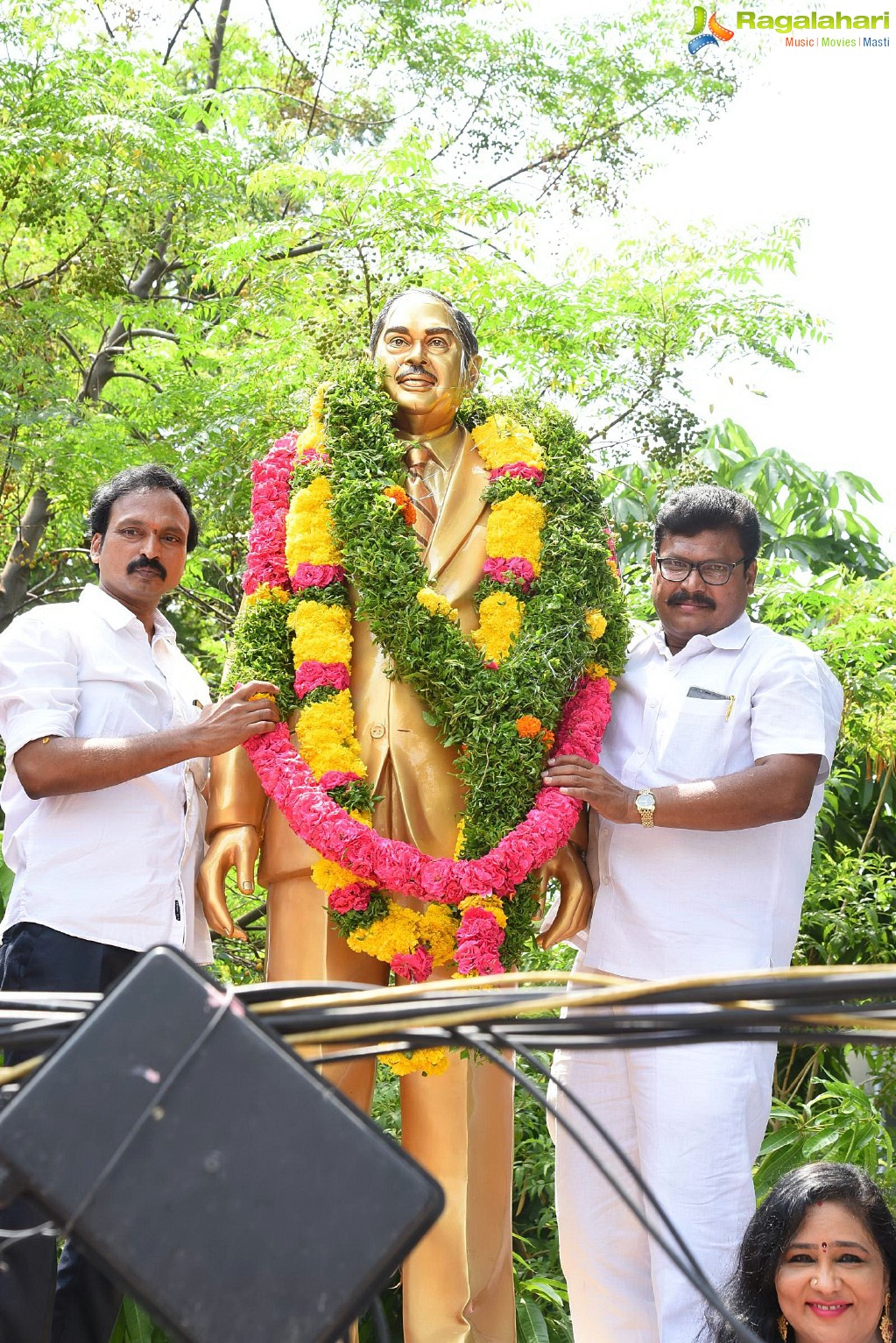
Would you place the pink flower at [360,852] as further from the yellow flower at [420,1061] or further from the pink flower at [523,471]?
the pink flower at [523,471]

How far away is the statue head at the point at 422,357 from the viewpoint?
4.06m

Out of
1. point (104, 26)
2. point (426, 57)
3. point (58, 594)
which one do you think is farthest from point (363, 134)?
point (58, 594)

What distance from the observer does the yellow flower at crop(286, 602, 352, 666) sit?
12.5ft

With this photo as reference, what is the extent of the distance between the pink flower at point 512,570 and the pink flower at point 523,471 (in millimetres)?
268

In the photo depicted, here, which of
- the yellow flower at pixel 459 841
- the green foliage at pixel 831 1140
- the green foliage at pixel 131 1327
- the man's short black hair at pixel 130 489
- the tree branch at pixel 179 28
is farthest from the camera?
the tree branch at pixel 179 28

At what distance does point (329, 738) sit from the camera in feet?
12.2

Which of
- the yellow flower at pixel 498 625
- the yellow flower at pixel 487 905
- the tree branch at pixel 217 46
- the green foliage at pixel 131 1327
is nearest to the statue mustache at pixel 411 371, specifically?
the yellow flower at pixel 498 625

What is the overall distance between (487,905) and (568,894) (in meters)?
0.45

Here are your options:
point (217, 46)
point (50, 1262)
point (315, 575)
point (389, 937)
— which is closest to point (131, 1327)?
point (50, 1262)

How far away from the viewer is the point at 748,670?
13.4ft

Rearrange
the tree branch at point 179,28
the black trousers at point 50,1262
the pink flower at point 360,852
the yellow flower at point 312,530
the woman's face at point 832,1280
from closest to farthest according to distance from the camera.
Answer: the woman's face at point 832,1280
the black trousers at point 50,1262
the pink flower at point 360,852
the yellow flower at point 312,530
the tree branch at point 179,28

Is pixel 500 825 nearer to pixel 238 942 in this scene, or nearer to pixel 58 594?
pixel 238 942

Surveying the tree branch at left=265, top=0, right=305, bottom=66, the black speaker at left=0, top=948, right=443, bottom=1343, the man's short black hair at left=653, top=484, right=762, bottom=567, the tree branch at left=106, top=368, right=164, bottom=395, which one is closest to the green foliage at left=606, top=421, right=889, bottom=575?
the tree branch at left=106, top=368, right=164, bottom=395

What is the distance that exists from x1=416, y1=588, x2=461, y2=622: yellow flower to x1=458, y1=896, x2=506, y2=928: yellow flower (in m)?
0.77
